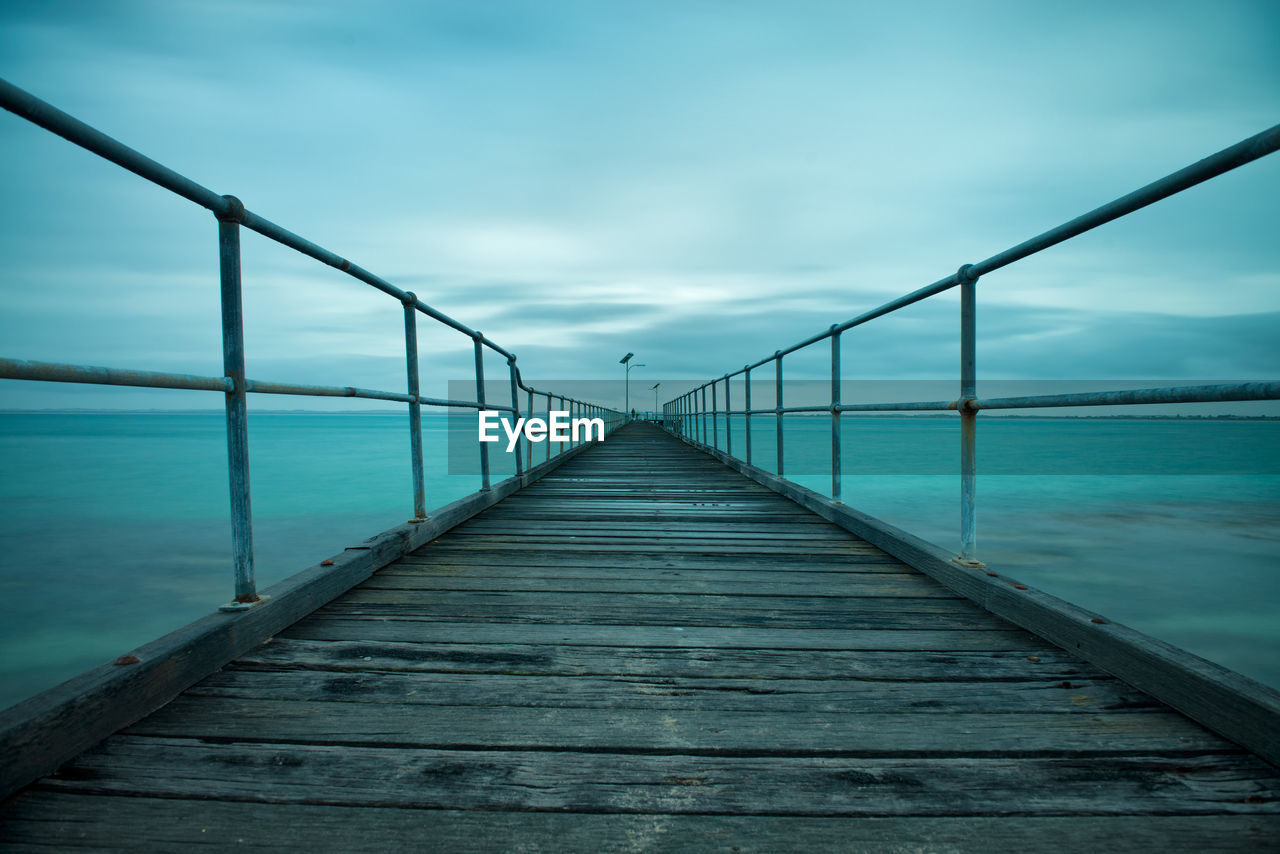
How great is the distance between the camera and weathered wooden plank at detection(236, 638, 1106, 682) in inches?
53.1

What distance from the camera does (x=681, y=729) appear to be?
3.66ft

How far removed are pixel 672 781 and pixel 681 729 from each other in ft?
0.50

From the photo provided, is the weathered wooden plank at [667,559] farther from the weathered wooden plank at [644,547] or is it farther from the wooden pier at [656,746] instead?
the wooden pier at [656,746]

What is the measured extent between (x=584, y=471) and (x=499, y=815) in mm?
5411

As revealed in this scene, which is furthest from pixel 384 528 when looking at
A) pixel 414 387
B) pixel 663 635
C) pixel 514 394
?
pixel 663 635

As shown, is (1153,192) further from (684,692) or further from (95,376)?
(95,376)

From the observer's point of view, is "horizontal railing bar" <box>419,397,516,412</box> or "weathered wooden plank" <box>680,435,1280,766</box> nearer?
"weathered wooden plank" <box>680,435,1280,766</box>

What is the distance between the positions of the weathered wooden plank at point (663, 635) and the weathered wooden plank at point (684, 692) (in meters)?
0.20

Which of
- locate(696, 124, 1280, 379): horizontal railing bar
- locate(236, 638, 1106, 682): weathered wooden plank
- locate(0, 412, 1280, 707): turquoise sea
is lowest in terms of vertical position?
locate(0, 412, 1280, 707): turquoise sea

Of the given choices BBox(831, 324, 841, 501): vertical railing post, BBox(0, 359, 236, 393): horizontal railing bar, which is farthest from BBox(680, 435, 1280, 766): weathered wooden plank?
BBox(0, 359, 236, 393): horizontal railing bar

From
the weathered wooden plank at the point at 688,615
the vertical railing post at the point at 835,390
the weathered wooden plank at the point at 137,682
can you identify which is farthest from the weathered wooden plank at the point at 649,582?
the vertical railing post at the point at 835,390

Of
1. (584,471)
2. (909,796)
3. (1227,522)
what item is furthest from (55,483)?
(1227,522)

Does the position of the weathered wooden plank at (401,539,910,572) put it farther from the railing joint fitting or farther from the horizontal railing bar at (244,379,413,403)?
the railing joint fitting

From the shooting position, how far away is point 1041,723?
1129 millimetres
